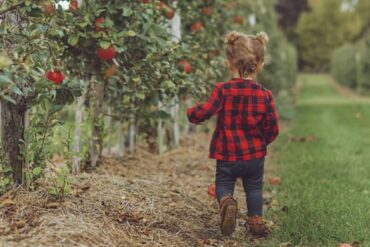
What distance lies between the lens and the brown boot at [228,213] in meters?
3.71

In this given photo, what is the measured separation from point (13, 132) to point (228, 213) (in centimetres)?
143

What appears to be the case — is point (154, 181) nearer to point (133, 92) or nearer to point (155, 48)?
point (133, 92)

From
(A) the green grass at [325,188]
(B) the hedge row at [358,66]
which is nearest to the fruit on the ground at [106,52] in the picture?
(A) the green grass at [325,188]

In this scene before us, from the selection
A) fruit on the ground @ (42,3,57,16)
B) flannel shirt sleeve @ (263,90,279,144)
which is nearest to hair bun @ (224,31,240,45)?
flannel shirt sleeve @ (263,90,279,144)

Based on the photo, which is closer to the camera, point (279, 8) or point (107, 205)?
point (107, 205)

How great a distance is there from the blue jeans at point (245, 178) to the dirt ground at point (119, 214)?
24cm

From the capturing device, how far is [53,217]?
3330 millimetres

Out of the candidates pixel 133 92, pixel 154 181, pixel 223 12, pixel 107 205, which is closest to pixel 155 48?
pixel 133 92

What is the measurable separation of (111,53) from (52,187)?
120 centimetres

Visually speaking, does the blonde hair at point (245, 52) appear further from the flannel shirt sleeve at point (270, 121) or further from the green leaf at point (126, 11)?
the green leaf at point (126, 11)

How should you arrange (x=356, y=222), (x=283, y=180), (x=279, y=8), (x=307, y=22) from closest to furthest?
(x=356, y=222)
(x=283, y=180)
(x=279, y=8)
(x=307, y=22)

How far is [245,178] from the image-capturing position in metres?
4.03

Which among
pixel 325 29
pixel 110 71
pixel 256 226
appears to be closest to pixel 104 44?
pixel 110 71

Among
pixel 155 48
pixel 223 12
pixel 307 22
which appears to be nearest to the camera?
pixel 155 48
